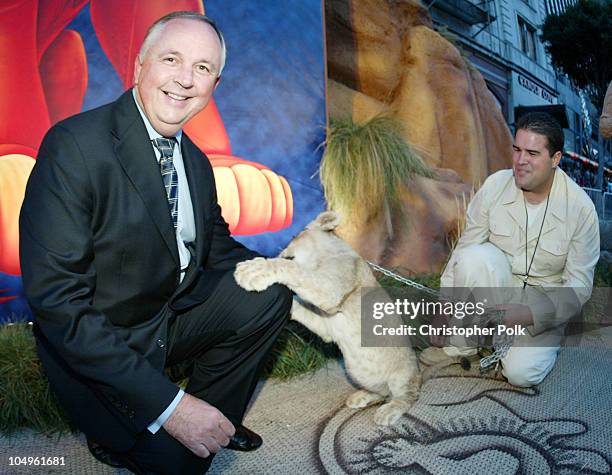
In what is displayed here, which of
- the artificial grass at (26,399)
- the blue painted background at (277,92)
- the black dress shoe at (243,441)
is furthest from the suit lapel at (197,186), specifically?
the blue painted background at (277,92)

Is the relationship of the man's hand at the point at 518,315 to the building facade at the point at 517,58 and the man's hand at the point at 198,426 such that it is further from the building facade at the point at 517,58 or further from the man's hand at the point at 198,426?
the building facade at the point at 517,58

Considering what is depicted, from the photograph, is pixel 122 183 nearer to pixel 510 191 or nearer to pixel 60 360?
pixel 60 360

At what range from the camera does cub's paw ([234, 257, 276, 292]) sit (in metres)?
2.36

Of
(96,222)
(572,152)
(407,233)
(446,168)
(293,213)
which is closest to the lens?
(96,222)

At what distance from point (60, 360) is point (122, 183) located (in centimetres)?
73

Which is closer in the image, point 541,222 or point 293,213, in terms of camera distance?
point 541,222

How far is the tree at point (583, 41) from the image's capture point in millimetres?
9062

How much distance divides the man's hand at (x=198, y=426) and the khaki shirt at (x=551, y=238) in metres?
2.18

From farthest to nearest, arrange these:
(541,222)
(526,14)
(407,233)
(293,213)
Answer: (526,14) → (407,233) → (293,213) → (541,222)

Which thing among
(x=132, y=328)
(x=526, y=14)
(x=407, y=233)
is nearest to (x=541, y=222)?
(x=407, y=233)

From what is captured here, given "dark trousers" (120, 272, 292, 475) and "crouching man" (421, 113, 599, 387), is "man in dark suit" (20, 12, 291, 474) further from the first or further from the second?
"crouching man" (421, 113, 599, 387)

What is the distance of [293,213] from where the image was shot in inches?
176

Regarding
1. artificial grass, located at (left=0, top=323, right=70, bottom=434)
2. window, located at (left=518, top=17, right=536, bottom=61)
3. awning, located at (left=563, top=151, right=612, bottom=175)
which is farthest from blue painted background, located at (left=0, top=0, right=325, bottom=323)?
awning, located at (left=563, top=151, right=612, bottom=175)

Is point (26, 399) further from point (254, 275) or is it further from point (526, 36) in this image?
point (526, 36)
